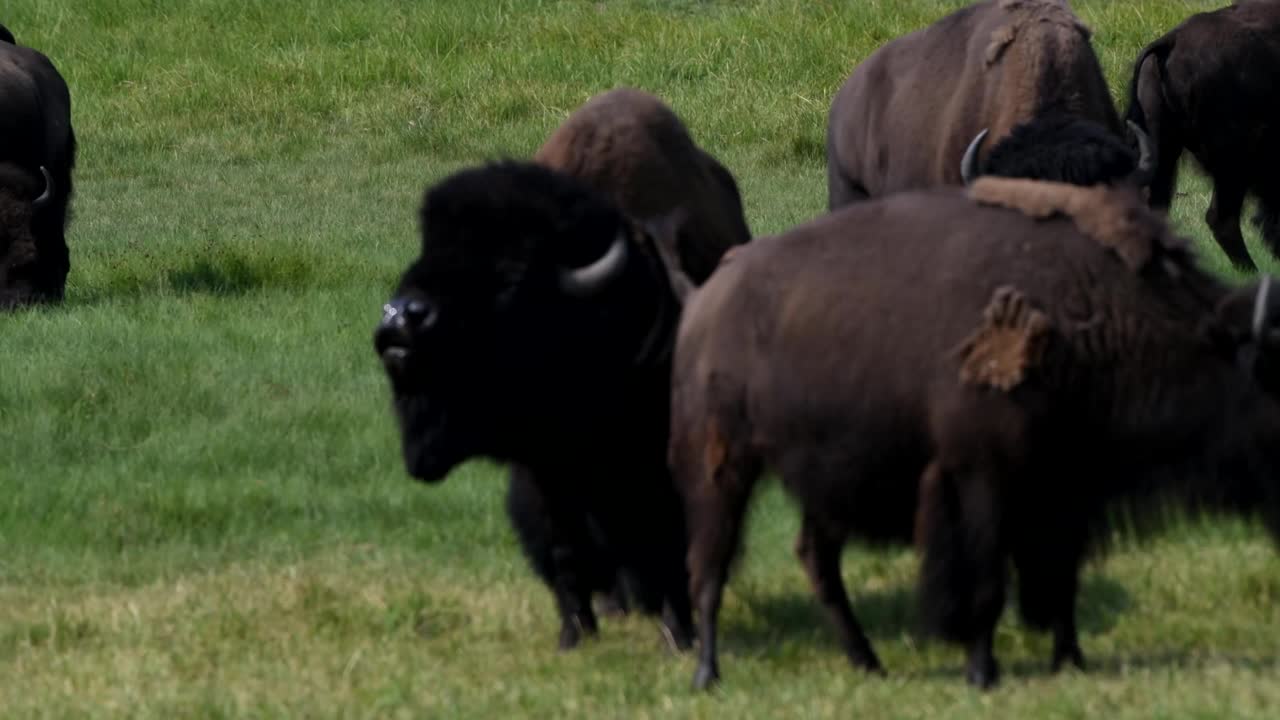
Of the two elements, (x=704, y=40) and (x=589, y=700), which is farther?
(x=704, y=40)

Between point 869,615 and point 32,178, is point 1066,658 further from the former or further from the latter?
point 32,178

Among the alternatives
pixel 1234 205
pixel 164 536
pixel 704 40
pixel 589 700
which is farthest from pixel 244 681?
pixel 704 40

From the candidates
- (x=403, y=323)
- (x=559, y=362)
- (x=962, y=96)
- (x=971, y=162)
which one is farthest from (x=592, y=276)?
(x=962, y=96)

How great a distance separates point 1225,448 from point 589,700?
1873mm

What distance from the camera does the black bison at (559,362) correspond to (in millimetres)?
6379

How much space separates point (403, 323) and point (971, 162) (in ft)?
11.2

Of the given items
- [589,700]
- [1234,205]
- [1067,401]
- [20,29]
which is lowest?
[20,29]

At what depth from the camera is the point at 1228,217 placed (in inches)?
518

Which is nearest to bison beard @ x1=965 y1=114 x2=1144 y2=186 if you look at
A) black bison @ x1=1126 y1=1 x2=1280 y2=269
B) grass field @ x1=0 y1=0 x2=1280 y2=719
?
grass field @ x1=0 y1=0 x2=1280 y2=719

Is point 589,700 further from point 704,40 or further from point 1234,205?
point 704,40

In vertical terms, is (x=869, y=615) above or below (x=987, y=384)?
below

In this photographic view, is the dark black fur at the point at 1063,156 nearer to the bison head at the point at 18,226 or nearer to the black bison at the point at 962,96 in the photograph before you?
the black bison at the point at 962,96

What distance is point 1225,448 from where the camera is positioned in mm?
5879

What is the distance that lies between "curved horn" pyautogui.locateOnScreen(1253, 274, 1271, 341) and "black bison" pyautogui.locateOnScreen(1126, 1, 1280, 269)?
24.4ft
